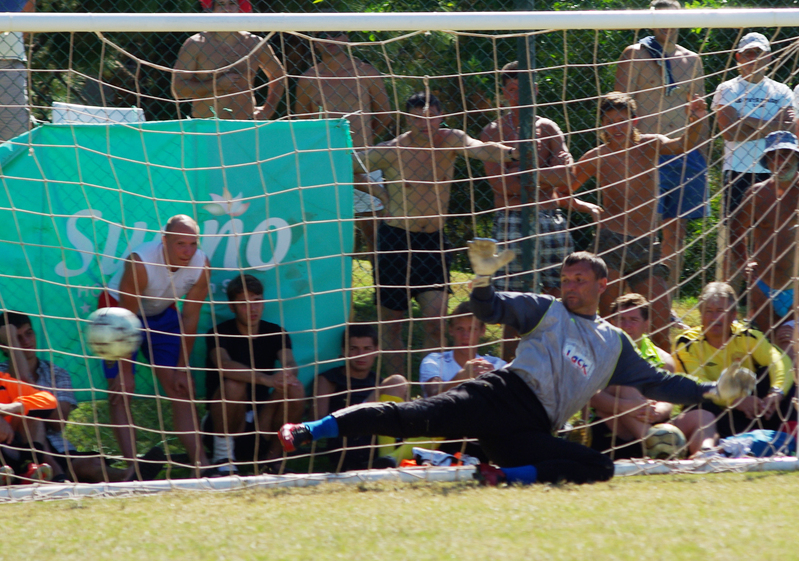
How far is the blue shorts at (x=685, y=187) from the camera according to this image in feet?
17.1

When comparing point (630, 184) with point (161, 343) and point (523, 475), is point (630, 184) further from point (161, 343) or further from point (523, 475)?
point (161, 343)

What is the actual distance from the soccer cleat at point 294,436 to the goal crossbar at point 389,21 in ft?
5.90

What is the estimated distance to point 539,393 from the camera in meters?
4.02

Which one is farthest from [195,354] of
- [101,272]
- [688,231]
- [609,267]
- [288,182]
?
[688,231]

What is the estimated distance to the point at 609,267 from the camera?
5.19m

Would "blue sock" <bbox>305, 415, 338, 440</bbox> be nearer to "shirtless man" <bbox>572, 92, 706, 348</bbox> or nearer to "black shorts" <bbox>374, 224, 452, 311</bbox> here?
"black shorts" <bbox>374, 224, 452, 311</bbox>

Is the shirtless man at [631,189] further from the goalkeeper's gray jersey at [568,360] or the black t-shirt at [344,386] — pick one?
the black t-shirt at [344,386]

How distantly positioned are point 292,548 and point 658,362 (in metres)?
2.48

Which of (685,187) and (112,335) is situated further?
(685,187)

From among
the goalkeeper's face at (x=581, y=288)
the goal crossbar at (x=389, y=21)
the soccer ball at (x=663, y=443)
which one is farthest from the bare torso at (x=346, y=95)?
the soccer ball at (x=663, y=443)

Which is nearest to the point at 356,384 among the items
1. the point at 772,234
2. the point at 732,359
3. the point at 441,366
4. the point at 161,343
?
the point at 441,366

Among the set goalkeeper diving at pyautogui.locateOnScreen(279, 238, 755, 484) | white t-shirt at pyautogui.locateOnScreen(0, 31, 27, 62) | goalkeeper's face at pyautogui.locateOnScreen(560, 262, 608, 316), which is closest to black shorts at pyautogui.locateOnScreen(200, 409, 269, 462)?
goalkeeper diving at pyautogui.locateOnScreen(279, 238, 755, 484)

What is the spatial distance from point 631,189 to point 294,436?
2477 mm

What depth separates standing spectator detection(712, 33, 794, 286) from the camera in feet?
16.3
